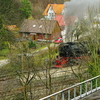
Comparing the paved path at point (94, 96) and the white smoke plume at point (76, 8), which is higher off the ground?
the white smoke plume at point (76, 8)

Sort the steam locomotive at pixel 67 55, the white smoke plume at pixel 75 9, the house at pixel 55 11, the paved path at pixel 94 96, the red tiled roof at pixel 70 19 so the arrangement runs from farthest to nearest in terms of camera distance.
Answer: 1. the red tiled roof at pixel 70 19
2. the white smoke plume at pixel 75 9
3. the house at pixel 55 11
4. the steam locomotive at pixel 67 55
5. the paved path at pixel 94 96

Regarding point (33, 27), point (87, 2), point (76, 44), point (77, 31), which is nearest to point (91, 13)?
point (76, 44)

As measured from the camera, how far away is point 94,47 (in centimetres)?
1442

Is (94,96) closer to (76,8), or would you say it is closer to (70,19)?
(76,8)

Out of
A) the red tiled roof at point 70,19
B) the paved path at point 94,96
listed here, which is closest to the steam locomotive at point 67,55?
the red tiled roof at point 70,19

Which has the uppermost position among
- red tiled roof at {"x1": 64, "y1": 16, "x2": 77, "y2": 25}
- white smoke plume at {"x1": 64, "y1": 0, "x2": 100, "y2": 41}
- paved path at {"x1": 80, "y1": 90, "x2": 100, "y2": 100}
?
white smoke plume at {"x1": 64, "y1": 0, "x2": 100, "y2": 41}

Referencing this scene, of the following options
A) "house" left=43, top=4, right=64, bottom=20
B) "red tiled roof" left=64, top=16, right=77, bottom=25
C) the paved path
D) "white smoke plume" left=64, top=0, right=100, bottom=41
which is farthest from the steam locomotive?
the paved path

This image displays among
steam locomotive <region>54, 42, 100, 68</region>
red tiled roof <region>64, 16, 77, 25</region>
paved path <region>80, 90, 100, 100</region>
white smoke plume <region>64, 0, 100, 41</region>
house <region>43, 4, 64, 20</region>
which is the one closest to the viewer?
paved path <region>80, 90, 100, 100</region>

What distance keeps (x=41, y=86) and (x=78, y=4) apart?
Result: 10.6 m

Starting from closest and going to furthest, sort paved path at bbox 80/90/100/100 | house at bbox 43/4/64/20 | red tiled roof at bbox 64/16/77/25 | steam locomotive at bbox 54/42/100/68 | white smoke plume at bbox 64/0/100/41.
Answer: paved path at bbox 80/90/100/100 < steam locomotive at bbox 54/42/100/68 < house at bbox 43/4/64/20 < white smoke plume at bbox 64/0/100/41 < red tiled roof at bbox 64/16/77/25

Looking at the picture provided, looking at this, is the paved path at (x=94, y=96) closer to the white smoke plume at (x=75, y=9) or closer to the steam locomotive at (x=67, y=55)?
the steam locomotive at (x=67, y=55)

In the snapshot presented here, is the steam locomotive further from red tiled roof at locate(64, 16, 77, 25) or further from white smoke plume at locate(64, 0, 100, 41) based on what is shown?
red tiled roof at locate(64, 16, 77, 25)

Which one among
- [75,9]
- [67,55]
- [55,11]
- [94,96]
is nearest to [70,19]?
[75,9]

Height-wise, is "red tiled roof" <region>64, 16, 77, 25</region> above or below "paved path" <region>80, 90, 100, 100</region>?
above
